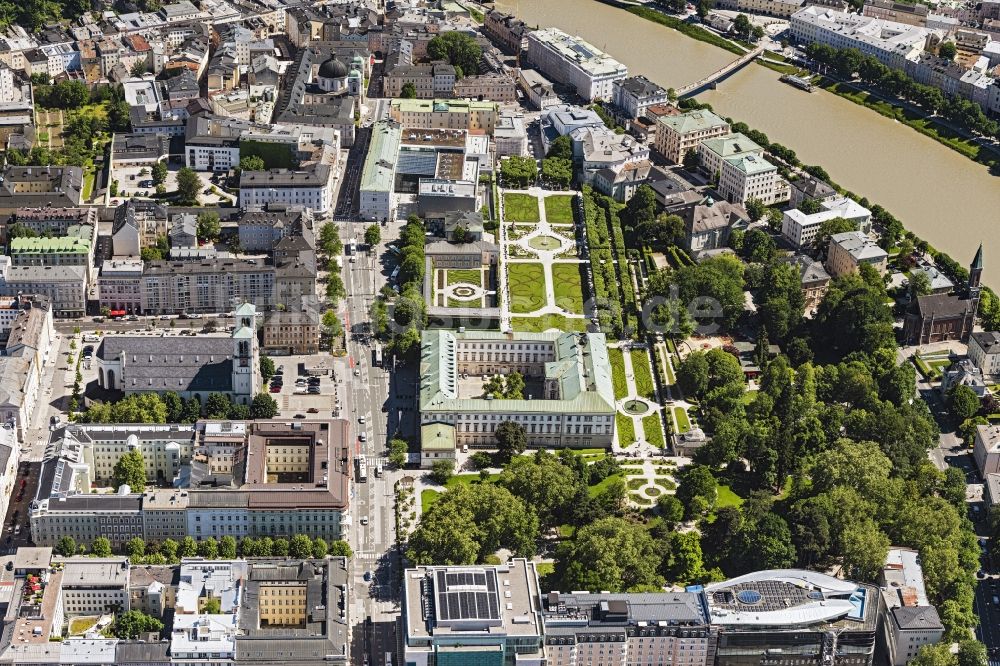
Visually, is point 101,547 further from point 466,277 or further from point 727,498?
point 466,277

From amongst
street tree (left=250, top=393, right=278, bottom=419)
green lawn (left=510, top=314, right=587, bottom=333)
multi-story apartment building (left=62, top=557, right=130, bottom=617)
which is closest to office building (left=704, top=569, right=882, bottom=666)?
multi-story apartment building (left=62, top=557, right=130, bottom=617)

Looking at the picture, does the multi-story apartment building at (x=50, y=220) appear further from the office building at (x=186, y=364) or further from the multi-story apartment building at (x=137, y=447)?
the multi-story apartment building at (x=137, y=447)

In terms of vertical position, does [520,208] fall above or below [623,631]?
below

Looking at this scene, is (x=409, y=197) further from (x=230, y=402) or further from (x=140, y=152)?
(x=230, y=402)

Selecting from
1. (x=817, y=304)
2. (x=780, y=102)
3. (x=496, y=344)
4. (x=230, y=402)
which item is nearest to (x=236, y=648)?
(x=230, y=402)

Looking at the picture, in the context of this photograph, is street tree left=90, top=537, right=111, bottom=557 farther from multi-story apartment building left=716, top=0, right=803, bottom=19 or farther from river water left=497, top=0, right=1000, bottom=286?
multi-story apartment building left=716, top=0, right=803, bottom=19

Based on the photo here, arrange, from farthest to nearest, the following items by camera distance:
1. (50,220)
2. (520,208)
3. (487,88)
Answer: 1. (487,88)
2. (520,208)
3. (50,220)

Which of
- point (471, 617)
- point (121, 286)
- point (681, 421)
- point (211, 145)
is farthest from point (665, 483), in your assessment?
point (211, 145)
